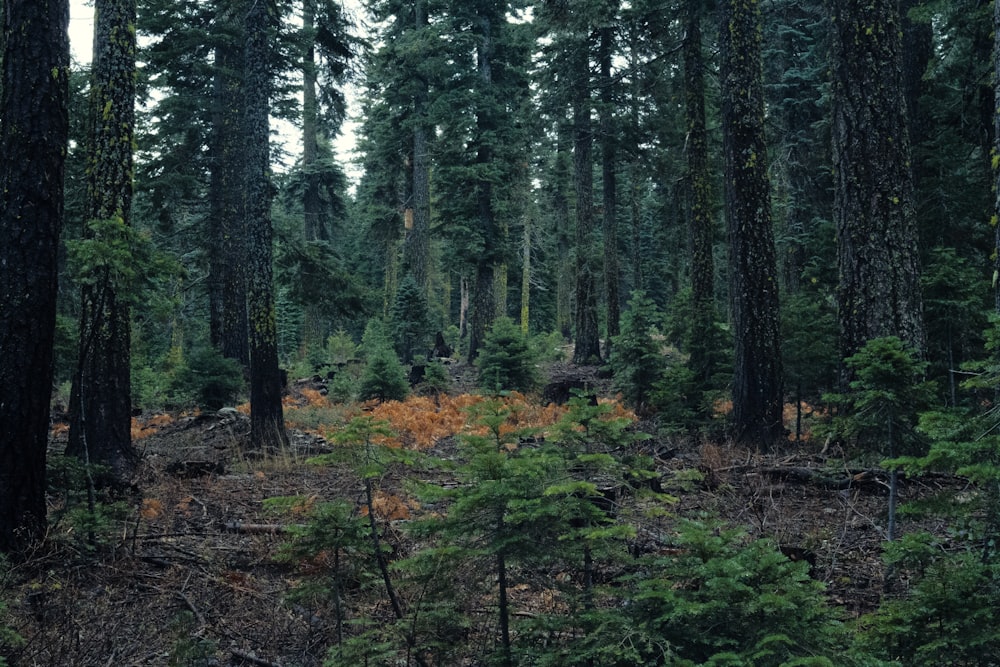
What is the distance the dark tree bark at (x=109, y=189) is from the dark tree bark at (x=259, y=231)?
264 cm

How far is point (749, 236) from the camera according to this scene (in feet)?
30.1

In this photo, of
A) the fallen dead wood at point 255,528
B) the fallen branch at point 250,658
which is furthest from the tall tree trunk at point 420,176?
the fallen branch at point 250,658

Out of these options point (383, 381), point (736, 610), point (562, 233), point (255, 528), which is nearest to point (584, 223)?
point (383, 381)

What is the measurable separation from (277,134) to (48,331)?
65.3ft

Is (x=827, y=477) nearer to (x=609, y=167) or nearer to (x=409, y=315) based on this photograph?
(x=609, y=167)

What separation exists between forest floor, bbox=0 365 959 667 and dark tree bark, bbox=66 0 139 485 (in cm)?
73

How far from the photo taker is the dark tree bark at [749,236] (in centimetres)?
905

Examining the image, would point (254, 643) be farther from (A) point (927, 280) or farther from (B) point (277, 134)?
(B) point (277, 134)

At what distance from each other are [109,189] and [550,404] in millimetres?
9364

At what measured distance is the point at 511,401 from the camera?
13.5 m

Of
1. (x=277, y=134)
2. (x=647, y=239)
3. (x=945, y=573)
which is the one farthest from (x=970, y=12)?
(x=647, y=239)

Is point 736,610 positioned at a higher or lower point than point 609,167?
lower

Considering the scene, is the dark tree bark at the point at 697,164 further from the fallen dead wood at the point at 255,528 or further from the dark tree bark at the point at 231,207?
the dark tree bark at the point at 231,207

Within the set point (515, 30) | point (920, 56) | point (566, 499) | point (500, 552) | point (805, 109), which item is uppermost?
point (515, 30)
